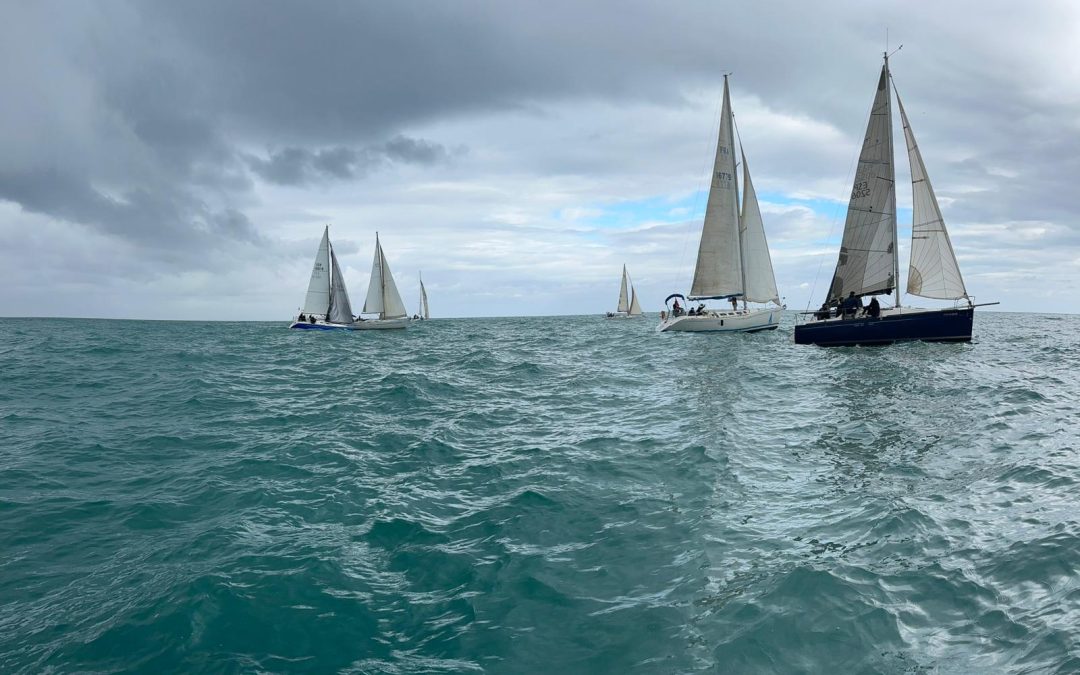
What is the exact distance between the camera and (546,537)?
7840mm

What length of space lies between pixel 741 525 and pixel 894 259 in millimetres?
36305

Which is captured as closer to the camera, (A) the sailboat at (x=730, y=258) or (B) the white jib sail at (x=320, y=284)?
(A) the sailboat at (x=730, y=258)

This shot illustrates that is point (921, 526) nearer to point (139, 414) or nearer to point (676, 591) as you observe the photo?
point (676, 591)

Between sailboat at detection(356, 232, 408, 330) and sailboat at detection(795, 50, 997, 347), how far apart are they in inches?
1829

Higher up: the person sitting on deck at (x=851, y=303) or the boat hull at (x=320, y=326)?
the person sitting on deck at (x=851, y=303)

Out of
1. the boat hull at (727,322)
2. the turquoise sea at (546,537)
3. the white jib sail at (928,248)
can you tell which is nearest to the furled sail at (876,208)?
the white jib sail at (928,248)

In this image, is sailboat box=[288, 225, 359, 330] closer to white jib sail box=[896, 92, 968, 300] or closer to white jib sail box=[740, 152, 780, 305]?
white jib sail box=[740, 152, 780, 305]

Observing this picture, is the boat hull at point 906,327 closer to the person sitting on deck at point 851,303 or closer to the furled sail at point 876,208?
the person sitting on deck at point 851,303

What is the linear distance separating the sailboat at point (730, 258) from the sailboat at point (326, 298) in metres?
36.3

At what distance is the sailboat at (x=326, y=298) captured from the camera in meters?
63.7

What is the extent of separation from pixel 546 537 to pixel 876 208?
38.4 metres

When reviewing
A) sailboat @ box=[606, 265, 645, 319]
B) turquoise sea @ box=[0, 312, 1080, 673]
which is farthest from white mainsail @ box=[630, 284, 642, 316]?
turquoise sea @ box=[0, 312, 1080, 673]

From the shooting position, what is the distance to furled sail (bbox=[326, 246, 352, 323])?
2525 inches

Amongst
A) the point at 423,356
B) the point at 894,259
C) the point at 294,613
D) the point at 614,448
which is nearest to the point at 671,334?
the point at 894,259
